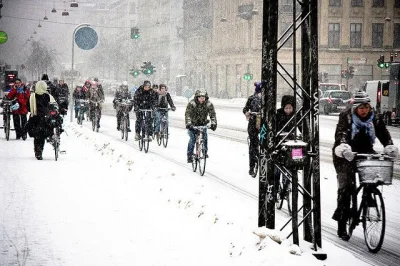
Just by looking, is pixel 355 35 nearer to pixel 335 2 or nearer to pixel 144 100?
pixel 335 2

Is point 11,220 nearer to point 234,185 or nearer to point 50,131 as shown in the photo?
point 234,185

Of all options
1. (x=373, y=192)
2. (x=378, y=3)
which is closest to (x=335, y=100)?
A: (x=378, y=3)

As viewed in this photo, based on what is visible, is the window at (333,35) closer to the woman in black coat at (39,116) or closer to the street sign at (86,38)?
the street sign at (86,38)

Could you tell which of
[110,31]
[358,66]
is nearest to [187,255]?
[358,66]

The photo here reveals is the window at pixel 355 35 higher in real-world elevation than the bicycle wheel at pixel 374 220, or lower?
higher

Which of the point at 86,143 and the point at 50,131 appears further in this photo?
the point at 86,143

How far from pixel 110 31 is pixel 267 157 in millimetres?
137611

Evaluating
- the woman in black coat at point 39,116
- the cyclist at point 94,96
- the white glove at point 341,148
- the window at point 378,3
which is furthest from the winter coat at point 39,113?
the window at point 378,3

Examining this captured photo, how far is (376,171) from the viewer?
754cm

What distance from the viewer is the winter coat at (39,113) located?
15.8 meters

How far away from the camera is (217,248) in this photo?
7324 millimetres

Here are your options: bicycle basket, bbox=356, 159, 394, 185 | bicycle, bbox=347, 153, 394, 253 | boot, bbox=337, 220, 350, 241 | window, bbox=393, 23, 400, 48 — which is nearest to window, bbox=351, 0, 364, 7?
window, bbox=393, 23, 400, 48

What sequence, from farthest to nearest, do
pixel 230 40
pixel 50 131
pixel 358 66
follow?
pixel 230 40 → pixel 358 66 → pixel 50 131

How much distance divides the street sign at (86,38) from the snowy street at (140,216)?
5.59m
